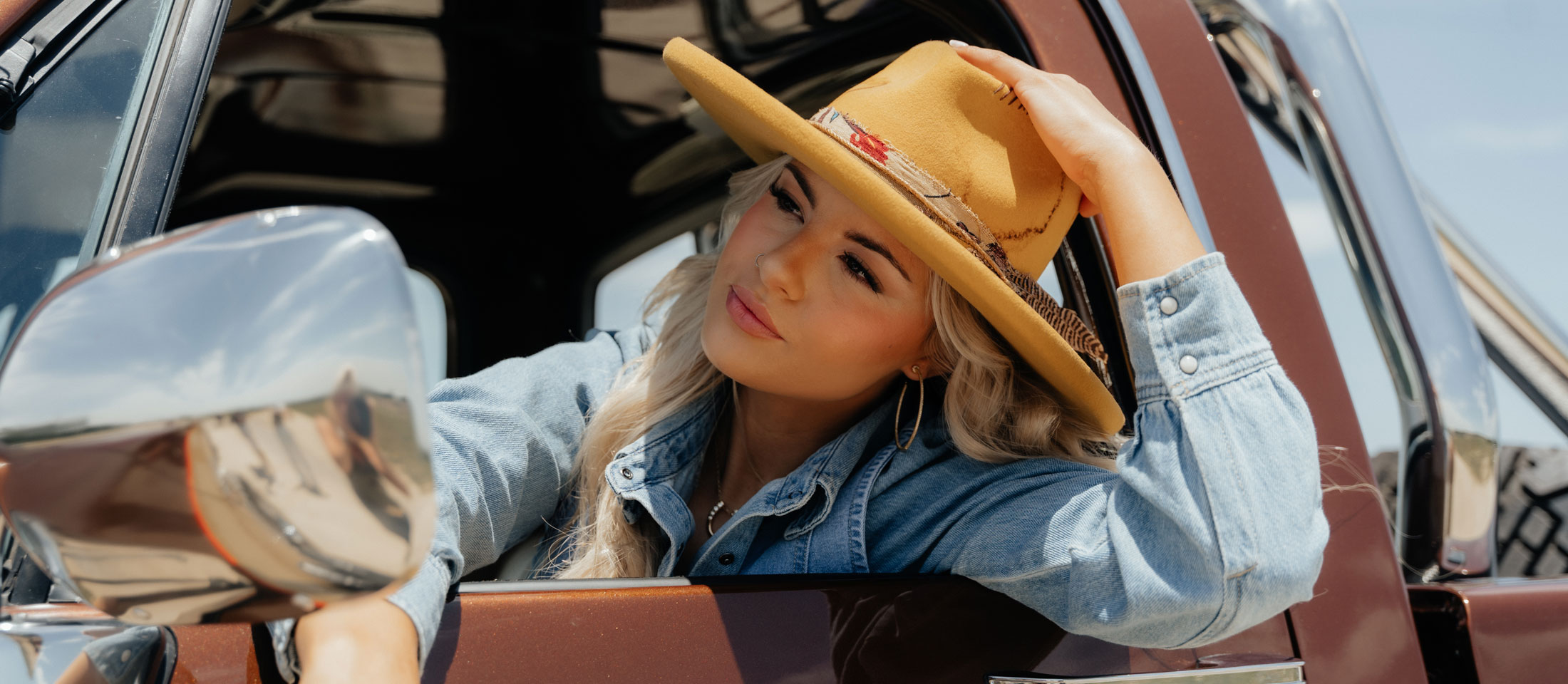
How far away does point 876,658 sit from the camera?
3.39ft

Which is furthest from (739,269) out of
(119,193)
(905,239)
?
(119,193)

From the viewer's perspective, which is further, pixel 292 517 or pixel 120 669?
pixel 120 669

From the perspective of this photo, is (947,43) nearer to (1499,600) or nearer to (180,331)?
(1499,600)

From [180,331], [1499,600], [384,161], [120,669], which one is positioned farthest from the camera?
[384,161]

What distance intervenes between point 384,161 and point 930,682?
6.53 feet

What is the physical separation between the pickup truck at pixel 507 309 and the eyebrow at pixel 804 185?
30 cm

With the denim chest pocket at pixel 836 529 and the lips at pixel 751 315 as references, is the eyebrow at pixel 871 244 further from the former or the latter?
the denim chest pocket at pixel 836 529

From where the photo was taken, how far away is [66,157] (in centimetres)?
95

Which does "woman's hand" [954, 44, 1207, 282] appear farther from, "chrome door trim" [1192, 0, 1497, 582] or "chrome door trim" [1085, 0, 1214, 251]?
"chrome door trim" [1192, 0, 1497, 582]

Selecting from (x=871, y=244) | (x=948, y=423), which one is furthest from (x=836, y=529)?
(x=871, y=244)

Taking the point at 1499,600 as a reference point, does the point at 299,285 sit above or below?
above

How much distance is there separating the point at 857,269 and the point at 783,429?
37 cm

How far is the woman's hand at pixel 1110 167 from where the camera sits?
1241mm

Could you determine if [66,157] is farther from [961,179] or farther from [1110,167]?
[1110,167]
